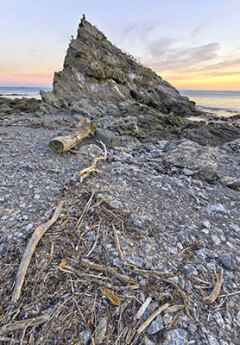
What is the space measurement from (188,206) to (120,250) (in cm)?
216

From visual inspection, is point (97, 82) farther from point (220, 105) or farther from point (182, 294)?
point (220, 105)

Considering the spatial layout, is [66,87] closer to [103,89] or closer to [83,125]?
[103,89]

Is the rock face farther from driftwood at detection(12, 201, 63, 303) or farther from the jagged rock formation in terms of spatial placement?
driftwood at detection(12, 201, 63, 303)

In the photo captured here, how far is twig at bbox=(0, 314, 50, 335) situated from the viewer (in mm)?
1907

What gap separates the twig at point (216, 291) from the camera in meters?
2.34

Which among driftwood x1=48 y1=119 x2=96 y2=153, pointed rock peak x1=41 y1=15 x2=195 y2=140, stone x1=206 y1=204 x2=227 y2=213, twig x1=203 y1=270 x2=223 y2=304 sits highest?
pointed rock peak x1=41 y1=15 x2=195 y2=140

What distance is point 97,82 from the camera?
20891 millimetres

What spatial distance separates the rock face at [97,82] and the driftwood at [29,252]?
14.4 metres

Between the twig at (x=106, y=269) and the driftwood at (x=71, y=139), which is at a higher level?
the driftwood at (x=71, y=139)

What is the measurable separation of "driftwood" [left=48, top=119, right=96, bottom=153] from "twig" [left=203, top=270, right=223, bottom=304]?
5.40 m

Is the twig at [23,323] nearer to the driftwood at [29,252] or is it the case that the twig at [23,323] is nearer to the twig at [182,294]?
the driftwood at [29,252]

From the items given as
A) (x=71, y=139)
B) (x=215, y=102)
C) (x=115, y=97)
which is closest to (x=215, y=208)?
(x=71, y=139)

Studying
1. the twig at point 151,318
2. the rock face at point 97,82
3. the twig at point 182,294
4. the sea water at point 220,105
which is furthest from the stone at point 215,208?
the sea water at point 220,105

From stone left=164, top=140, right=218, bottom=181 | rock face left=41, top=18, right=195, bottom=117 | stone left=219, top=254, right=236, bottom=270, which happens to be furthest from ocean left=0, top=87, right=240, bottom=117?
stone left=219, top=254, right=236, bottom=270
